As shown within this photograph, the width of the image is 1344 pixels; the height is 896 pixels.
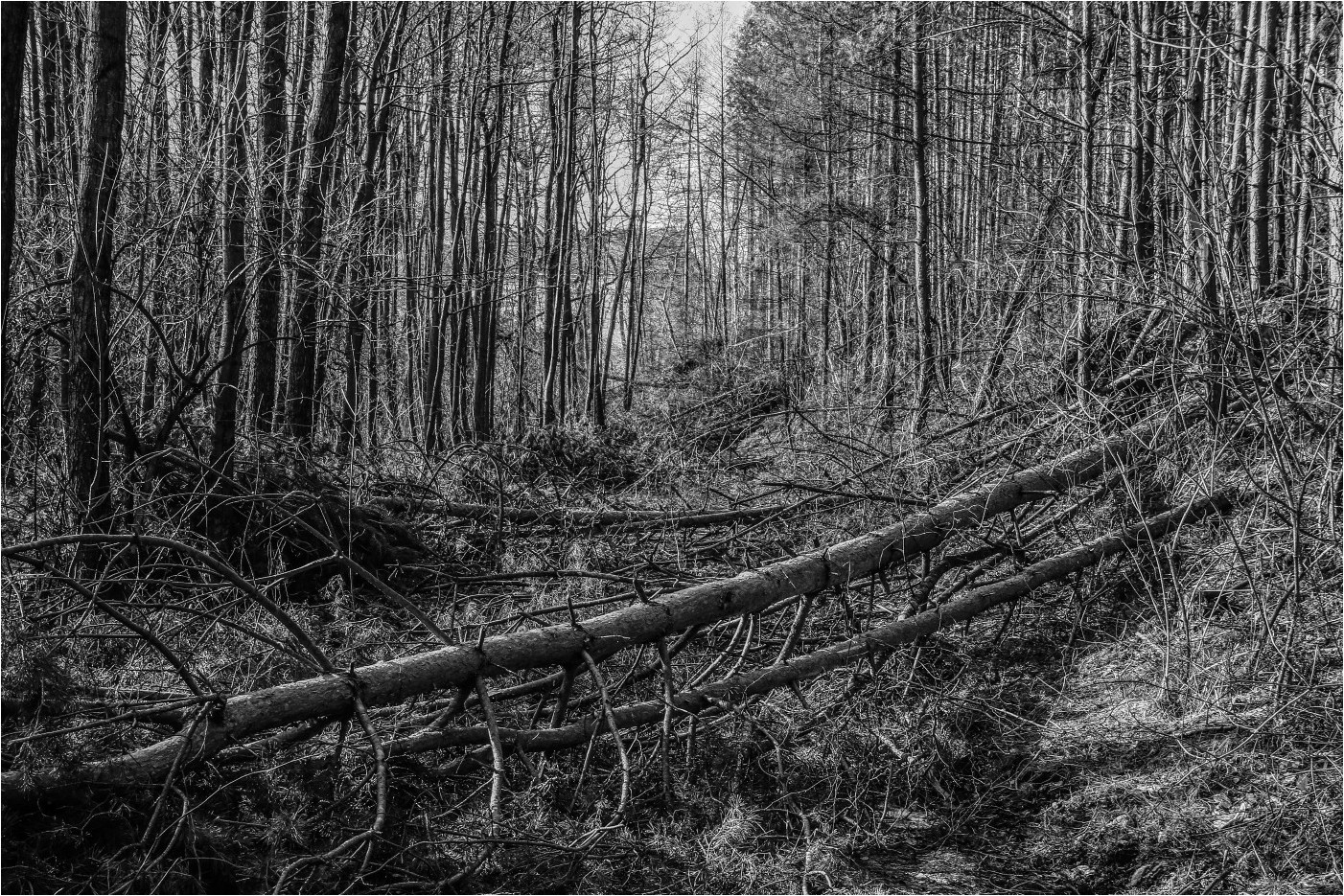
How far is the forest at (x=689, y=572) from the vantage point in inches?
135

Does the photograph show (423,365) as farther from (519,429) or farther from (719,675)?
Result: (719,675)

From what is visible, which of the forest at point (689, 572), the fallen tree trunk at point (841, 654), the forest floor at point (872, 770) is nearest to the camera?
the forest floor at point (872, 770)

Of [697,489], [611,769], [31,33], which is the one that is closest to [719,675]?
[611,769]

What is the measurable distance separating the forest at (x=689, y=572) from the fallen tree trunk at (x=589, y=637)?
18 millimetres

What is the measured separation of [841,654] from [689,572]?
119 cm

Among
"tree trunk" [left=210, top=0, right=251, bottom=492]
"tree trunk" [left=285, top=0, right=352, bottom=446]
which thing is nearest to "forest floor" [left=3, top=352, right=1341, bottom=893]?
"tree trunk" [left=210, top=0, right=251, bottom=492]

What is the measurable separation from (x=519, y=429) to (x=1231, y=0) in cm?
947

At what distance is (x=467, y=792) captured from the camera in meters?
3.93

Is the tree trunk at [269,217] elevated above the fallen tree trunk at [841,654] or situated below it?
above

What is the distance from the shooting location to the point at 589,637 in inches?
158

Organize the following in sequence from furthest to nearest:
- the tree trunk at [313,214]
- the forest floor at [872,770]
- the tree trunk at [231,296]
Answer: the tree trunk at [313,214] < the tree trunk at [231,296] < the forest floor at [872,770]

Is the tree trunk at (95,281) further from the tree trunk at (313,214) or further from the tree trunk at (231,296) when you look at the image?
the tree trunk at (313,214)

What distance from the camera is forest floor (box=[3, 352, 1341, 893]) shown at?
329 centimetres

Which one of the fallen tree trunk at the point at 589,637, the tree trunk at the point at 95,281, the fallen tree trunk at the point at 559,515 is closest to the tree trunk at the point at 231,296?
the tree trunk at the point at 95,281
